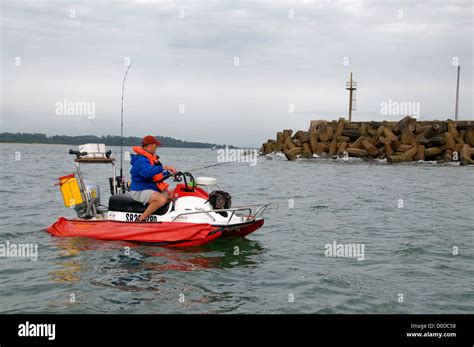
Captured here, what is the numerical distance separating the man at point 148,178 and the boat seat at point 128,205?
0.17m

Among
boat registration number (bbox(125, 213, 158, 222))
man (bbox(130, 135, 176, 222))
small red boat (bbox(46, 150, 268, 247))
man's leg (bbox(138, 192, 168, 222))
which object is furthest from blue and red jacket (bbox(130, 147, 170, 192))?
boat registration number (bbox(125, 213, 158, 222))

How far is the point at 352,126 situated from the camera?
4772 centimetres

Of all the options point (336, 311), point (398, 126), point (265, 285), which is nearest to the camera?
point (336, 311)

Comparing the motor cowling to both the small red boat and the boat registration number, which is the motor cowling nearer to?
the small red boat

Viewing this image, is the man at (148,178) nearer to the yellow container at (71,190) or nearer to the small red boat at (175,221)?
the small red boat at (175,221)

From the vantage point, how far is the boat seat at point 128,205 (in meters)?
10.7

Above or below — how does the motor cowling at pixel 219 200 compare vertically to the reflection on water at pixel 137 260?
above

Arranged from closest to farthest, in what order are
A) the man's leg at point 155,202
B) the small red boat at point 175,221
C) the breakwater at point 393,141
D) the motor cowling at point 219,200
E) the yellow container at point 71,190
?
1. the small red boat at point 175,221
2. the man's leg at point 155,202
3. the motor cowling at point 219,200
4. the yellow container at point 71,190
5. the breakwater at point 393,141

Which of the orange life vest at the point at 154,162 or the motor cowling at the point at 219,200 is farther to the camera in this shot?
the motor cowling at the point at 219,200

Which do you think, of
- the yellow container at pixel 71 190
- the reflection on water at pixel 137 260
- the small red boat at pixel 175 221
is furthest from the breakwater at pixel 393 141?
the yellow container at pixel 71 190

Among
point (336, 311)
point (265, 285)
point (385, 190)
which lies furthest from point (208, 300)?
point (385, 190)

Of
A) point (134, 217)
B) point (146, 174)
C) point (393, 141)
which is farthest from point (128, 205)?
point (393, 141)
